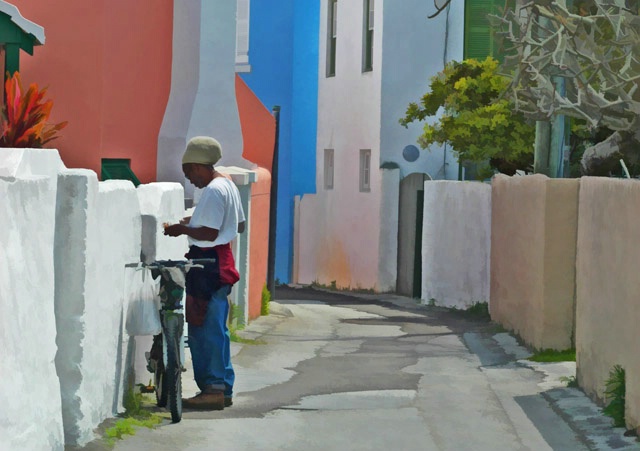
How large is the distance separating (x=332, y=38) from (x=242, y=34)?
7080mm

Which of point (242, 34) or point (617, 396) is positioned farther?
point (242, 34)

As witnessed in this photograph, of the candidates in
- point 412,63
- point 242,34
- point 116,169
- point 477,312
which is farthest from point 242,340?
point 412,63

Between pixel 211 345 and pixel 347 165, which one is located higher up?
pixel 347 165

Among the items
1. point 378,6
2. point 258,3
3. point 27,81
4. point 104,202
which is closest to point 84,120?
point 27,81

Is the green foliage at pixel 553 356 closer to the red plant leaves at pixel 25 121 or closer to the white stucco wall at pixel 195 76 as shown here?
the white stucco wall at pixel 195 76

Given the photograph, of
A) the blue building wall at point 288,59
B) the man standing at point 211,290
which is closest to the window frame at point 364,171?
the blue building wall at point 288,59

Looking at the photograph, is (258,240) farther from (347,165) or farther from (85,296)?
(347,165)

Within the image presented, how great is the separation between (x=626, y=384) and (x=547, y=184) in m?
5.42

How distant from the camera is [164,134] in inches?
729

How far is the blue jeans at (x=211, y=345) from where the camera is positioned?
10.2m

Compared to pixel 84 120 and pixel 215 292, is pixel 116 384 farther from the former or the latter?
pixel 84 120

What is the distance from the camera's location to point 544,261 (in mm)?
14805

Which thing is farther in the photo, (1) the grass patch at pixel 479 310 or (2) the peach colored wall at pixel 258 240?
(1) the grass patch at pixel 479 310

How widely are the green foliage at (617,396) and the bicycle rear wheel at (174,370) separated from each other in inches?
113
